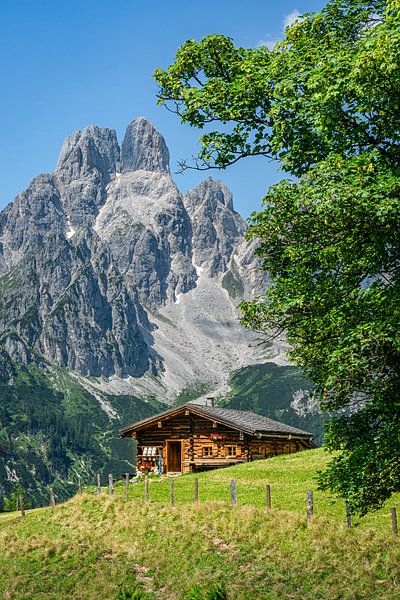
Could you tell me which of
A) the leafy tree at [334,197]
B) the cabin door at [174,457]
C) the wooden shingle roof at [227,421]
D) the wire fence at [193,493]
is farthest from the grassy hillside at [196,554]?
the cabin door at [174,457]

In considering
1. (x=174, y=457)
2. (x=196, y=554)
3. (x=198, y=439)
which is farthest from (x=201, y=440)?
(x=196, y=554)

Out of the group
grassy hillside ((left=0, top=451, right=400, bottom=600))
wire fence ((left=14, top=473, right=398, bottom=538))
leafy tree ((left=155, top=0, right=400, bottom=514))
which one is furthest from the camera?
wire fence ((left=14, top=473, right=398, bottom=538))

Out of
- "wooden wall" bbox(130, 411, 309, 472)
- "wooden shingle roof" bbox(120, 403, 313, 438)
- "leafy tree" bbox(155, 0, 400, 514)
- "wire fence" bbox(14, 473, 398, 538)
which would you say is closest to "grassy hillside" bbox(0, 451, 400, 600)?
"wire fence" bbox(14, 473, 398, 538)

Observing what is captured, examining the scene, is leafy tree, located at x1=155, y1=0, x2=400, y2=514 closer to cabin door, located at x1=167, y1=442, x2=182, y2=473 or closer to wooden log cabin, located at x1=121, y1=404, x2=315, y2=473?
wooden log cabin, located at x1=121, y1=404, x2=315, y2=473

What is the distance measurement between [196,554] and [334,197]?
19.1 meters

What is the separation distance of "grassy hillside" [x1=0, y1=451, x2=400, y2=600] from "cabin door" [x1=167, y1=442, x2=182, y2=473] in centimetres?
2680

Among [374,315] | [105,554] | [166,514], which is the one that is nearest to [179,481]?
[166,514]

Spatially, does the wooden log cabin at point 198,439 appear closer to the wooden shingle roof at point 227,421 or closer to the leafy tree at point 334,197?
the wooden shingle roof at point 227,421

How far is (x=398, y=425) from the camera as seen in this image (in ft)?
39.6

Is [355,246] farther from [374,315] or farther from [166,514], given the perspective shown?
[166,514]

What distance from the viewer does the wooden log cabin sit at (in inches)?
2322

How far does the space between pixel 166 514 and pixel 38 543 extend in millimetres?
6150

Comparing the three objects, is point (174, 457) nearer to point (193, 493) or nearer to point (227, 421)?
point (227, 421)

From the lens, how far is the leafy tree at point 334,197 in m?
11.4
